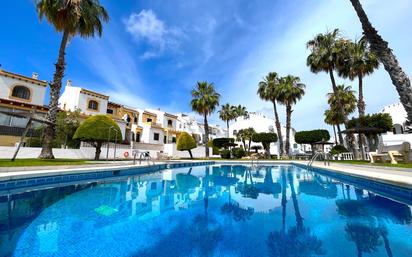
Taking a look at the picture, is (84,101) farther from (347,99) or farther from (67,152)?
(347,99)

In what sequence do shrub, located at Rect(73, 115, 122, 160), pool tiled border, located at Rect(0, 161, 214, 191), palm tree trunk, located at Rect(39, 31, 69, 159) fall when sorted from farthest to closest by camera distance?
1. shrub, located at Rect(73, 115, 122, 160)
2. palm tree trunk, located at Rect(39, 31, 69, 159)
3. pool tiled border, located at Rect(0, 161, 214, 191)

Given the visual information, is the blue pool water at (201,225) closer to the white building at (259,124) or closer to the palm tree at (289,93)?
the palm tree at (289,93)

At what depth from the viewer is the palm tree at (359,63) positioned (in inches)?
857

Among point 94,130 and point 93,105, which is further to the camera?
point 93,105

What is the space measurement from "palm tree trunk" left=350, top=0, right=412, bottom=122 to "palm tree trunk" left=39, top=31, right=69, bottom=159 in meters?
17.1

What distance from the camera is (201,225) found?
460cm

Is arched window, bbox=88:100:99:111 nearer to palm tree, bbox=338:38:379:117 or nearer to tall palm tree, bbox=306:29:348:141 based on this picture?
tall palm tree, bbox=306:29:348:141

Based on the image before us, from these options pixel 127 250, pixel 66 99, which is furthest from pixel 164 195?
pixel 66 99

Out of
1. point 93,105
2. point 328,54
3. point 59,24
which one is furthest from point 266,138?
point 59,24

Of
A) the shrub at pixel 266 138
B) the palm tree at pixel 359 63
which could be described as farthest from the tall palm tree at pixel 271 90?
the palm tree at pixel 359 63

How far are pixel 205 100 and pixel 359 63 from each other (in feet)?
65.2

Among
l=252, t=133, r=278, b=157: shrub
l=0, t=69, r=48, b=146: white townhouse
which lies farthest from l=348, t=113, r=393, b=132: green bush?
l=0, t=69, r=48, b=146: white townhouse

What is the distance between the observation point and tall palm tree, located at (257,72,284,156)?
1251 inches

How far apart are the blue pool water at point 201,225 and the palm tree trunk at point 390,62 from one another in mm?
3735
